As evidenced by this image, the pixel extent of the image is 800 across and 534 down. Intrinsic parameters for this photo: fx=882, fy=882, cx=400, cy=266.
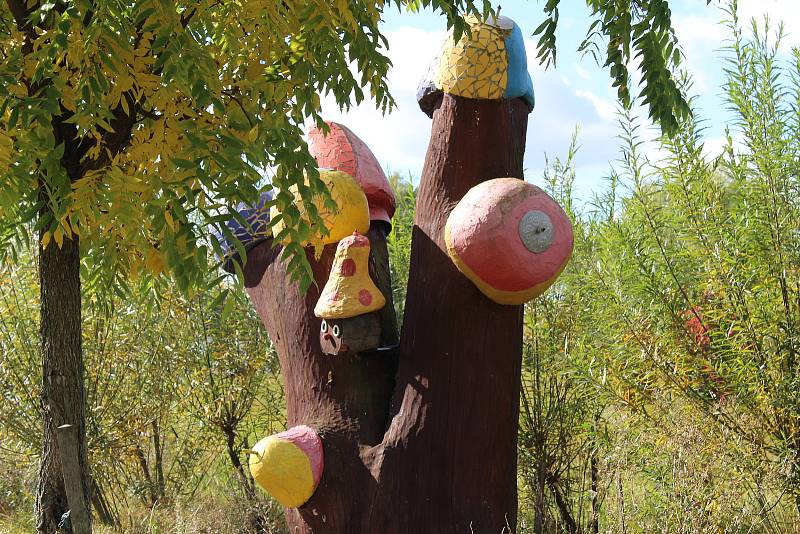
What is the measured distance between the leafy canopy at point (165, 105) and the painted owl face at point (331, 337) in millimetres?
808

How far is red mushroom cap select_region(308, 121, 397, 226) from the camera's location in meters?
4.62

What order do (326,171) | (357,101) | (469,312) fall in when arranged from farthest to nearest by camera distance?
(326,171) < (469,312) < (357,101)

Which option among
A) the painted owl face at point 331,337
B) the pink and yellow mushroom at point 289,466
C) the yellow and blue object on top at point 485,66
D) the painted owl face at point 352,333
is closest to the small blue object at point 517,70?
the yellow and blue object on top at point 485,66

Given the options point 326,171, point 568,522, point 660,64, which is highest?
point 660,64

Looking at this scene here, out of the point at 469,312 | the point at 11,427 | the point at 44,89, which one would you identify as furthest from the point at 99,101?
the point at 11,427

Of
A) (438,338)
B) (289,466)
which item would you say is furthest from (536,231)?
(289,466)

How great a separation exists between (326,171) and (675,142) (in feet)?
6.18

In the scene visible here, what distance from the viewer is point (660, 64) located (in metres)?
4.54

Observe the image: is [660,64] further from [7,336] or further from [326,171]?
[7,336]

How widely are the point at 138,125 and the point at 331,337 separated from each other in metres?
1.25

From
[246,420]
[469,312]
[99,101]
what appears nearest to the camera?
[99,101]

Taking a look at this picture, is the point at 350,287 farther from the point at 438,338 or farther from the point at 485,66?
the point at 485,66

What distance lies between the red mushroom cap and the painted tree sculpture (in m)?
0.30

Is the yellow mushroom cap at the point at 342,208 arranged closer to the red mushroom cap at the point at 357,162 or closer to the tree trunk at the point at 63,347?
the red mushroom cap at the point at 357,162
